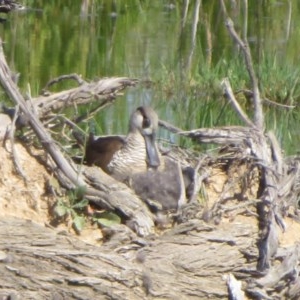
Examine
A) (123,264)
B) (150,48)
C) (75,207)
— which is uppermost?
(75,207)

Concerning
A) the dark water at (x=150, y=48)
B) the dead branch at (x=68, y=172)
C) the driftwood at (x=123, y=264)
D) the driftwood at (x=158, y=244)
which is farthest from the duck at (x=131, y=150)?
the dark water at (x=150, y=48)

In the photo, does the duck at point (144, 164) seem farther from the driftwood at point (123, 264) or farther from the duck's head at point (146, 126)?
the driftwood at point (123, 264)

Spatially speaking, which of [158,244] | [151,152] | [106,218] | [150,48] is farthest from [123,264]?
[150,48]

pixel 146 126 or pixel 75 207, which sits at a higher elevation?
pixel 146 126

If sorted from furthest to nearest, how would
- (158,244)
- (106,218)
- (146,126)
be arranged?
(146,126) → (106,218) → (158,244)

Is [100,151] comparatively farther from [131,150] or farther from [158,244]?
[158,244]

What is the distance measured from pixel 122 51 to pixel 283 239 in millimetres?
6701

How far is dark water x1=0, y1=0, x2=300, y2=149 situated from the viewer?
9.30 m

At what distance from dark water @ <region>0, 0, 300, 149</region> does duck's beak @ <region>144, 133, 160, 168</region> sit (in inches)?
60.5

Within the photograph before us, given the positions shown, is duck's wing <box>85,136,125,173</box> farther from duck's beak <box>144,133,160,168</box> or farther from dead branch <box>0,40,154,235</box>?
dead branch <box>0,40,154,235</box>

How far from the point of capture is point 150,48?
12664mm

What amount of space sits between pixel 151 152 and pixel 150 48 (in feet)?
21.2

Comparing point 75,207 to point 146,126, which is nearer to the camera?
point 75,207

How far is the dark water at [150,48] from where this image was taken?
9.30 meters
